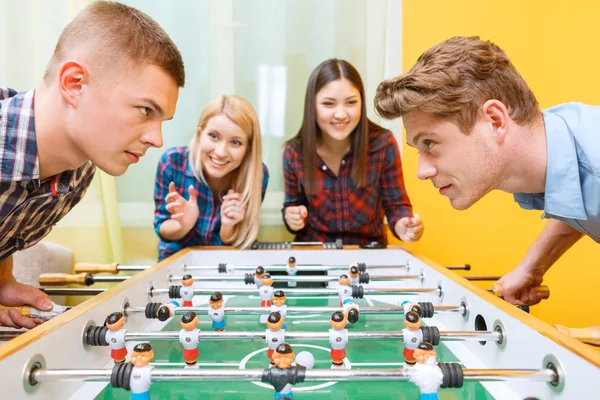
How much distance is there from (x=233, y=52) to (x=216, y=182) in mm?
634

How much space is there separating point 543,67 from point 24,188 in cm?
200

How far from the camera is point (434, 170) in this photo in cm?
86

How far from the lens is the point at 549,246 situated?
99cm

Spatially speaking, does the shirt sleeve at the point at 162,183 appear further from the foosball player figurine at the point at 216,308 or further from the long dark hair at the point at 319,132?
the foosball player figurine at the point at 216,308

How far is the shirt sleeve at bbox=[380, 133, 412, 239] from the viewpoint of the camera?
1.65 m

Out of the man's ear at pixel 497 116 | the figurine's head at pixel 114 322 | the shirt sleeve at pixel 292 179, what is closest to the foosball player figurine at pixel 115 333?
the figurine's head at pixel 114 322

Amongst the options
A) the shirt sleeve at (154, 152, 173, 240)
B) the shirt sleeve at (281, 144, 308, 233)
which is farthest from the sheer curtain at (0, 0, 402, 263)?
the shirt sleeve at (154, 152, 173, 240)

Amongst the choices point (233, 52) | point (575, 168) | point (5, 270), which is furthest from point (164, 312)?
point (233, 52)

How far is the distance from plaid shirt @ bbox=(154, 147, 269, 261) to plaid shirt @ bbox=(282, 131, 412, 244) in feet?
0.69

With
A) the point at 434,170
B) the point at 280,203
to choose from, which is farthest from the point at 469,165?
the point at 280,203

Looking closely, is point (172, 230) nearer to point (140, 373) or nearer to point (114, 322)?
point (114, 322)

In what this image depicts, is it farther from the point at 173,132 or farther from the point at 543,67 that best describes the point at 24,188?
the point at 543,67

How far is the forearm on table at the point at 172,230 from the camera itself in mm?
1430

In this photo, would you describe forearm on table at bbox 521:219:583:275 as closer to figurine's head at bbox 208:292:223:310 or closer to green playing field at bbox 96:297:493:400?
green playing field at bbox 96:297:493:400
